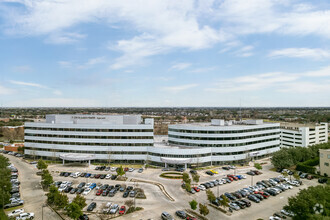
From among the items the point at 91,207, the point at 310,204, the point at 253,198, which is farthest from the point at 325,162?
the point at 91,207

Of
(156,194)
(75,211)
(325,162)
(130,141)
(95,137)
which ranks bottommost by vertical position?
(156,194)

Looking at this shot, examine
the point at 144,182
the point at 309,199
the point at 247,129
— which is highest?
the point at 247,129

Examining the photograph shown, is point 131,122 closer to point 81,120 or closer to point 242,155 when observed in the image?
point 81,120

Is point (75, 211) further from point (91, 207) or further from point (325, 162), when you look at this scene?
point (325, 162)

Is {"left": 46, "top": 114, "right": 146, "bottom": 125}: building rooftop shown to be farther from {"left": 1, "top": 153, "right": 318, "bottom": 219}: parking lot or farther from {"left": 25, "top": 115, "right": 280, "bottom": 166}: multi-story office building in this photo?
{"left": 1, "top": 153, "right": 318, "bottom": 219}: parking lot

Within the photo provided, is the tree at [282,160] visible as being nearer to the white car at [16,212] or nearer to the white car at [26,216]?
the white car at [26,216]

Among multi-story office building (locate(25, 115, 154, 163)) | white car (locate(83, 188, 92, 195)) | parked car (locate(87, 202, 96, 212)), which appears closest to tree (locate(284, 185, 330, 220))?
parked car (locate(87, 202, 96, 212))

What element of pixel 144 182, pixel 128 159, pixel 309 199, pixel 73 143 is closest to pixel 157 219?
pixel 144 182
